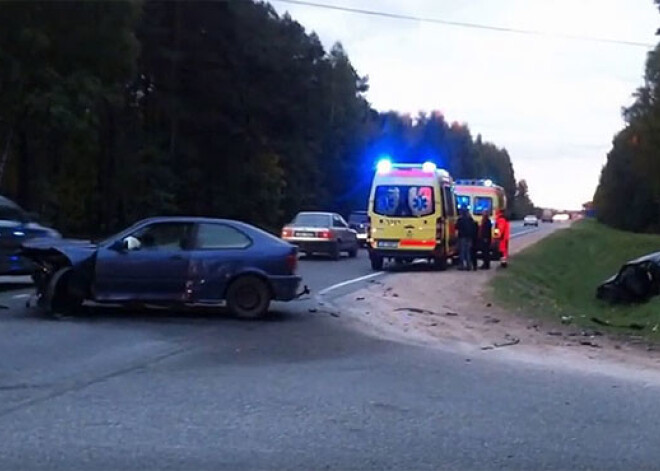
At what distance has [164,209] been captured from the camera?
54469 millimetres

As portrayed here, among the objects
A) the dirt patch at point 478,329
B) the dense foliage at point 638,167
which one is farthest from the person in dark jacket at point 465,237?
the dense foliage at point 638,167

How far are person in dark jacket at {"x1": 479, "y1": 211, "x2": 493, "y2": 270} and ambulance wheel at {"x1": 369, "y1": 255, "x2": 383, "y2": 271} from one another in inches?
118

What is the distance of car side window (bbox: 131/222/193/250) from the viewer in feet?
55.3

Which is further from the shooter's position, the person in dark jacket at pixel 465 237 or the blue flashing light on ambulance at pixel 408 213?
the person in dark jacket at pixel 465 237

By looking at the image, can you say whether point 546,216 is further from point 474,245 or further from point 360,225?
point 474,245

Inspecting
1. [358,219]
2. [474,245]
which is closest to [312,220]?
[474,245]

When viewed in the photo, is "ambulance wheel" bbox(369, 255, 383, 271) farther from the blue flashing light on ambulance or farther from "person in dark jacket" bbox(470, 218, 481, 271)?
"person in dark jacket" bbox(470, 218, 481, 271)

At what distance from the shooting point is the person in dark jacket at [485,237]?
3216 centimetres

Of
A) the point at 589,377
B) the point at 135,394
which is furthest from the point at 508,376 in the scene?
the point at 135,394

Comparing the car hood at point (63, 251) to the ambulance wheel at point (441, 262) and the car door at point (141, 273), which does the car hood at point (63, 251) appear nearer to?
the car door at point (141, 273)

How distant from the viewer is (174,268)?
16688 mm

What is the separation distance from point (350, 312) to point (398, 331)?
2260 millimetres

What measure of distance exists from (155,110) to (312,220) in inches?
925

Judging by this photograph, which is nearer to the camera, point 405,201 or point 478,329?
point 478,329
